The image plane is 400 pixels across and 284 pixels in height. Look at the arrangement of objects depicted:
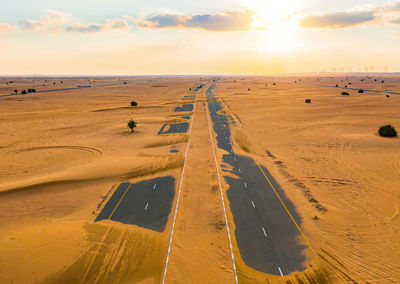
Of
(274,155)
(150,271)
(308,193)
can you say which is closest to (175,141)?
(274,155)

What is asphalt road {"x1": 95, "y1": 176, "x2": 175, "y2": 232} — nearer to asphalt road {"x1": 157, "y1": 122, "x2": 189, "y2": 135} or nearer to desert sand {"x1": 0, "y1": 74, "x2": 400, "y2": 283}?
desert sand {"x1": 0, "y1": 74, "x2": 400, "y2": 283}

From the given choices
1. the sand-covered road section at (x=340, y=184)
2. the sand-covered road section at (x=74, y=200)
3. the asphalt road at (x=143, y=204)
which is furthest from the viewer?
the asphalt road at (x=143, y=204)

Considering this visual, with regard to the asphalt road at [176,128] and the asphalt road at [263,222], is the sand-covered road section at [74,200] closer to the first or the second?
the asphalt road at [176,128]

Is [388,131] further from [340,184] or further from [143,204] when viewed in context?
[143,204]

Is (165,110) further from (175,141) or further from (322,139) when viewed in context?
(322,139)

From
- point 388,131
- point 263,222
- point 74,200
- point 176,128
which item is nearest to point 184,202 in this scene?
point 263,222

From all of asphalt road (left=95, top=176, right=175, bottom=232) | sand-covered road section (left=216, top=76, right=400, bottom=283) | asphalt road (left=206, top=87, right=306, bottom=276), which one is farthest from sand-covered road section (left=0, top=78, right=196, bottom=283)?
sand-covered road section (left=216, top=76, right=400, bottom=283)

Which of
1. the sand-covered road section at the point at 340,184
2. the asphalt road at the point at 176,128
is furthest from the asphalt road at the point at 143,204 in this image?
the asphalt road at the point at 176,128
